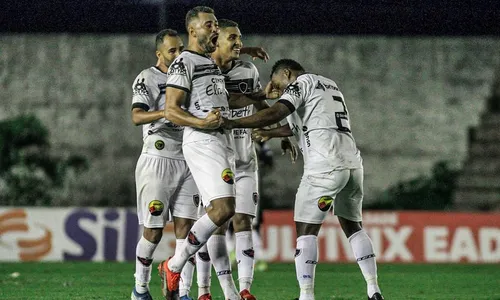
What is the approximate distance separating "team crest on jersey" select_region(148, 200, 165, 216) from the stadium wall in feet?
31.8

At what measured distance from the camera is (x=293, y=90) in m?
9.13

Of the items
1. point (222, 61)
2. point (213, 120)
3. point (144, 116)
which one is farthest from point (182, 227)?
Answer: point (222, 61)

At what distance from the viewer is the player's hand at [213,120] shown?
27.9 feet

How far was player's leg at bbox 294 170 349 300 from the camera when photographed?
909 cm

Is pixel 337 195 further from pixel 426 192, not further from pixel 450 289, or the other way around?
pixel 426 192

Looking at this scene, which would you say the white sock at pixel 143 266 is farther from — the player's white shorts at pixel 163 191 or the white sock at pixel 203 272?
the white sock at pixel 203 272

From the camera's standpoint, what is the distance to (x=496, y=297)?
36.0 feet

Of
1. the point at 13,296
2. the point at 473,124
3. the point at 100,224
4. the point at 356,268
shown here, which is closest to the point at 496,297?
the point at 13,296

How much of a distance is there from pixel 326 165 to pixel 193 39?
5.11ft

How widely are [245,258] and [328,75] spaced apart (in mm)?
15541

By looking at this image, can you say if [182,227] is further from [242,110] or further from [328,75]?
[328,75]

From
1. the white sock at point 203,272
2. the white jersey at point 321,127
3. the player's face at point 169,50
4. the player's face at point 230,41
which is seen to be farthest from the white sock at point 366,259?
the player's face at point 169,50

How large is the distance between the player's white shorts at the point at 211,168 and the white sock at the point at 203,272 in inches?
42.1

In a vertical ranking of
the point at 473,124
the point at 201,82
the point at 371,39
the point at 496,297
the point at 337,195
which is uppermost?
the point at 371,39
